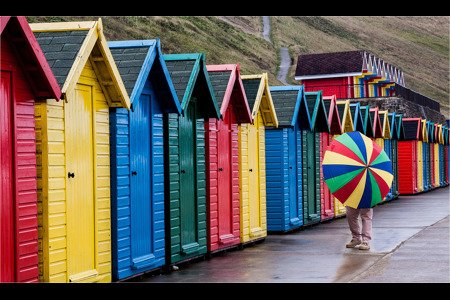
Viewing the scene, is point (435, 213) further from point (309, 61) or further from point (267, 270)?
point (309, 61)

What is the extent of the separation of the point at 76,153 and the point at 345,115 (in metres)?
14.1

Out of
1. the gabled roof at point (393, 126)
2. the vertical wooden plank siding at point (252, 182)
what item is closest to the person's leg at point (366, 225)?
the vertical wooden plank siding at point (252, 182)

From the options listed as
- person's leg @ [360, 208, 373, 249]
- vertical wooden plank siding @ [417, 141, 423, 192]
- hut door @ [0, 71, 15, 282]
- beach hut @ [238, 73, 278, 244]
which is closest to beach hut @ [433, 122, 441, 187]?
vertical wooden plank siding @ [417, 141, 423, 192]

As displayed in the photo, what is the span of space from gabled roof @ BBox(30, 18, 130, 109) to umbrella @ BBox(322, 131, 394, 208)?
16.4 ft

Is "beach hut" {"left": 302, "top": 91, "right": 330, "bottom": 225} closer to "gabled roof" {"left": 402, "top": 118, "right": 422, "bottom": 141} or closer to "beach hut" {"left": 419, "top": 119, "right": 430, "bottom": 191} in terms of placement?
"gabled roof" {"left": 402, "top": 118, "right": 422, "bottom": 141}

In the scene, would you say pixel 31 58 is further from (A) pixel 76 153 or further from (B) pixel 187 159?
(B) pixel 187 159

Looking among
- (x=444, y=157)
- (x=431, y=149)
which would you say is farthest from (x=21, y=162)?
(x=444, y=157)

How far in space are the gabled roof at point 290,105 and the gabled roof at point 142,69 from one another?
6.48 metres

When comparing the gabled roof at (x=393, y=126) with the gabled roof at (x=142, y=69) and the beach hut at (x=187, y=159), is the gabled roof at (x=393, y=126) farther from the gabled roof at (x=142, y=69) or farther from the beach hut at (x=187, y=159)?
the gabled roof at (x=142, y=69)

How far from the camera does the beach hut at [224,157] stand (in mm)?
12234

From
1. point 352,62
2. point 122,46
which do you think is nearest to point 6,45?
point 122,46

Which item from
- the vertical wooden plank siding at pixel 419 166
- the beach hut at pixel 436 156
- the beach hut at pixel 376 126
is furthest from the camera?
the beach hut at pixel 436 156

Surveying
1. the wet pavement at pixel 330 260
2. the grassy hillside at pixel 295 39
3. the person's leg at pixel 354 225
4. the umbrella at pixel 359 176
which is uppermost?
the grassy hillside at pixel 295 39
